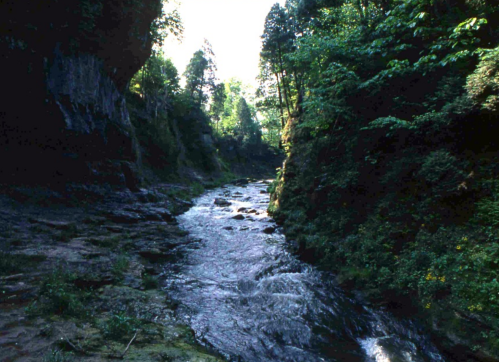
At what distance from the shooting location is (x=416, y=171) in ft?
26.4

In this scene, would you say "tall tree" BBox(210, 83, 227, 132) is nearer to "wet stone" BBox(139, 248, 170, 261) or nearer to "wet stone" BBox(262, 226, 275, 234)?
"wet stone" BBox(262, 226, 275, 234)

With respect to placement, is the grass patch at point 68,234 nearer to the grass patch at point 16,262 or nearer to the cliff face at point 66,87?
the grass patch at point 16,262

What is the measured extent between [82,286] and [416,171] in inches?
377

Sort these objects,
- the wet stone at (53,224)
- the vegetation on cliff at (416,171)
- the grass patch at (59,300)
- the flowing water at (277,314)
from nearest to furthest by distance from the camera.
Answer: the grass patch at (59,300)
the flowing water at (277,314)
the vegetation on cliff at (416,171)
the wet stone at (53,224)

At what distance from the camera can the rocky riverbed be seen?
13.9ft

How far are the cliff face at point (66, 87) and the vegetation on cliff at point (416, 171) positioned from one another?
455 inches

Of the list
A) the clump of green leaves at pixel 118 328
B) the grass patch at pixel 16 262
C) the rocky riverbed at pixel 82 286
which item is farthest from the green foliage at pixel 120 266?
the clump of green leaves at pixel 118 328

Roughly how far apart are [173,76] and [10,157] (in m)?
27.1

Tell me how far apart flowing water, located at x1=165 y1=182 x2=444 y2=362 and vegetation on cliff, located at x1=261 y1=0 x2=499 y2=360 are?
0.75 m

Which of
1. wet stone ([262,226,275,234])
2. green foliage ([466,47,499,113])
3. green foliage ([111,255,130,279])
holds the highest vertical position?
green foliage ([466,47,499,113])

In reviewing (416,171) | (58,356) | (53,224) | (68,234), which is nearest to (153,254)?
(68,234)

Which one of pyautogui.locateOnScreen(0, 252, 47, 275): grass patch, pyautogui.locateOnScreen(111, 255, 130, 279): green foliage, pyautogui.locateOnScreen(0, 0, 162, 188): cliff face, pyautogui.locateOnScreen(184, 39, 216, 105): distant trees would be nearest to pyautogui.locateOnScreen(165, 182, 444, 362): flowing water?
pyautogui.locateOnScreen(111, 255, 130, 279): green foliage

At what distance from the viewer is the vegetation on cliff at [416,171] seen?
224 inches

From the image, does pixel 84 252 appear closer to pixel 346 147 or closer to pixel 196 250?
pixel 196 250
